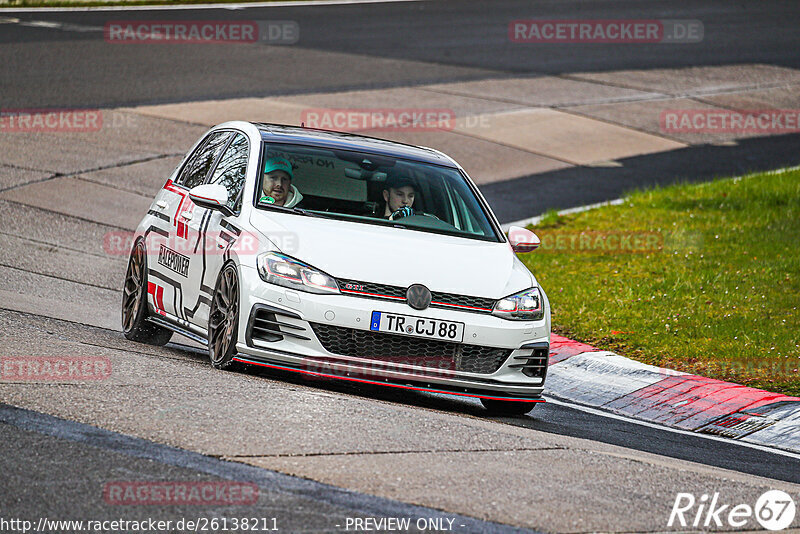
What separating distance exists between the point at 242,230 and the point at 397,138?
11024 millimetres

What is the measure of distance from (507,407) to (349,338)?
4.36 ft

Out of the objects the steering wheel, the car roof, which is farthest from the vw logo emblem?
the car roof

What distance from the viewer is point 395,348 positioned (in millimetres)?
7363

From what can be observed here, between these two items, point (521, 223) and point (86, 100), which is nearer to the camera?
point (521, 223)

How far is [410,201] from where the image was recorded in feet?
28.3

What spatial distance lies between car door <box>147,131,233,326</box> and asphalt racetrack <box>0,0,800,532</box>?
1.51 feet

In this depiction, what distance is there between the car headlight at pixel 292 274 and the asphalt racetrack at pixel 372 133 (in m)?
0.60

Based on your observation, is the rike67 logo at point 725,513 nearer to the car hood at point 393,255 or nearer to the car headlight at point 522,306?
the car headlight at point 522,306

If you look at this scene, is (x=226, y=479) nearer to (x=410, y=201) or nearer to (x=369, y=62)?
(x=410, y=201)

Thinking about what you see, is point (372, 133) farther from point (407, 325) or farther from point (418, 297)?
point (407, 325)

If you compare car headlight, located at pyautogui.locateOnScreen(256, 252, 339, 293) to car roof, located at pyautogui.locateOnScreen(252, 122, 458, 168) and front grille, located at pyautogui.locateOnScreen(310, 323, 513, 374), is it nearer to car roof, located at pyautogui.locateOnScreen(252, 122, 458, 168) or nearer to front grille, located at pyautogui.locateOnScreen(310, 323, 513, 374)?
front grille, located at pyautogui.locateOnScreen(310, 323, 513, 374)

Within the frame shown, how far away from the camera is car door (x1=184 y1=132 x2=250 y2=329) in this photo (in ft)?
26.3

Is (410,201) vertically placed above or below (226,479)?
above

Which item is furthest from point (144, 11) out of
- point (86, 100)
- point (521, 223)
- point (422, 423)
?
point (422, 423)
